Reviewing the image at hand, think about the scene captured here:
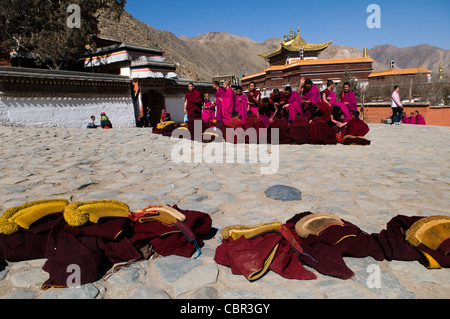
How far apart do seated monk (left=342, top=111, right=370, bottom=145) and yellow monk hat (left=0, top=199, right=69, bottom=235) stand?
23.2 feet

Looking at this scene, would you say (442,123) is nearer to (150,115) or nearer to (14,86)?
(150,115)

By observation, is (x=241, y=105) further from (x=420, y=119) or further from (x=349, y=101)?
(x=420, y=119)

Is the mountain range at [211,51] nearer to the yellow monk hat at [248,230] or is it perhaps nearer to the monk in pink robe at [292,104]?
the monk in pink robe at [292,104]

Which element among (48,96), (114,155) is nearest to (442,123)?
(114,155)

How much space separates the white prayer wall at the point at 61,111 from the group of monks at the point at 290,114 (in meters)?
6.65

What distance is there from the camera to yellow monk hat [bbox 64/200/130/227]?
2.21 metres

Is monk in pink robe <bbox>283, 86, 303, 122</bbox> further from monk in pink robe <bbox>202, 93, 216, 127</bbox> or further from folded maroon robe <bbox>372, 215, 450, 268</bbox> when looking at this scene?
folded maroon robe <bbox>372, 215, 450, 268</bbox>

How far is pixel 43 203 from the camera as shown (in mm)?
2422

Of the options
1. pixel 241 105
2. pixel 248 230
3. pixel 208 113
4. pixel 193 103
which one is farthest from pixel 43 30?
pixel 248 230

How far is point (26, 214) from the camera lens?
2279mm

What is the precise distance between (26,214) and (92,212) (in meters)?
0.51

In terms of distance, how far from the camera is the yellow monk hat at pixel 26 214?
2.22 m

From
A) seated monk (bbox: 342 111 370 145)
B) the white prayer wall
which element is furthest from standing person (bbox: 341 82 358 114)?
the white prayer wall
